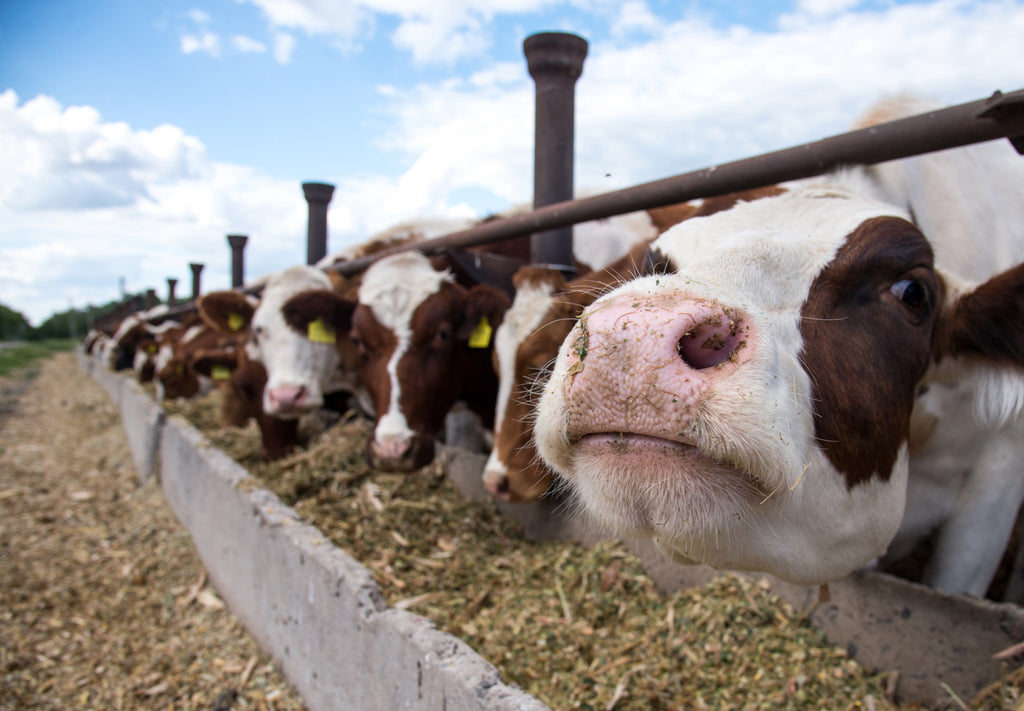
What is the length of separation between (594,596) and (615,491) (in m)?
1.77

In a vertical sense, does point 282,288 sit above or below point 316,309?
above

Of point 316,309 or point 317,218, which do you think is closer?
point 316,309

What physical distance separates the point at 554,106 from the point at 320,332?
2.11 metres

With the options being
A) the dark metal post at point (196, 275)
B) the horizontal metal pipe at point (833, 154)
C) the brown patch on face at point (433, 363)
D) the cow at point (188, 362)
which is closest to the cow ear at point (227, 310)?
the brown patch on face at point (433, 363)

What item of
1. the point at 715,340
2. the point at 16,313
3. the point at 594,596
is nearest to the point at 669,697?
the point at 594,596

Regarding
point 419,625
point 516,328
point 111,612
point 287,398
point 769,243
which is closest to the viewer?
point 769,243

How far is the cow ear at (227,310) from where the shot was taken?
5.49 m

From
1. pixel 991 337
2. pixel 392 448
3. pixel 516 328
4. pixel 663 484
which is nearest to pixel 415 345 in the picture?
pixel 392 448

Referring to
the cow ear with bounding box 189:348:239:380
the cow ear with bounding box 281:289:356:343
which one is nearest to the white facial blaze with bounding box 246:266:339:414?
the cow ear with bounding box 281:289:356:343

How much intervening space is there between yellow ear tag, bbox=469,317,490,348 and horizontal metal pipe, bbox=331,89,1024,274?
1.13 m

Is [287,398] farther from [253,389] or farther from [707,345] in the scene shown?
[707,345]

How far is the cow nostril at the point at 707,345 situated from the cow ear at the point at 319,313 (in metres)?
3.47

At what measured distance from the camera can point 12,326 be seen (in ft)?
223

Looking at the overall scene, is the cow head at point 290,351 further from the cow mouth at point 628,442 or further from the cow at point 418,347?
Result: the cow mouth at point 628,442
